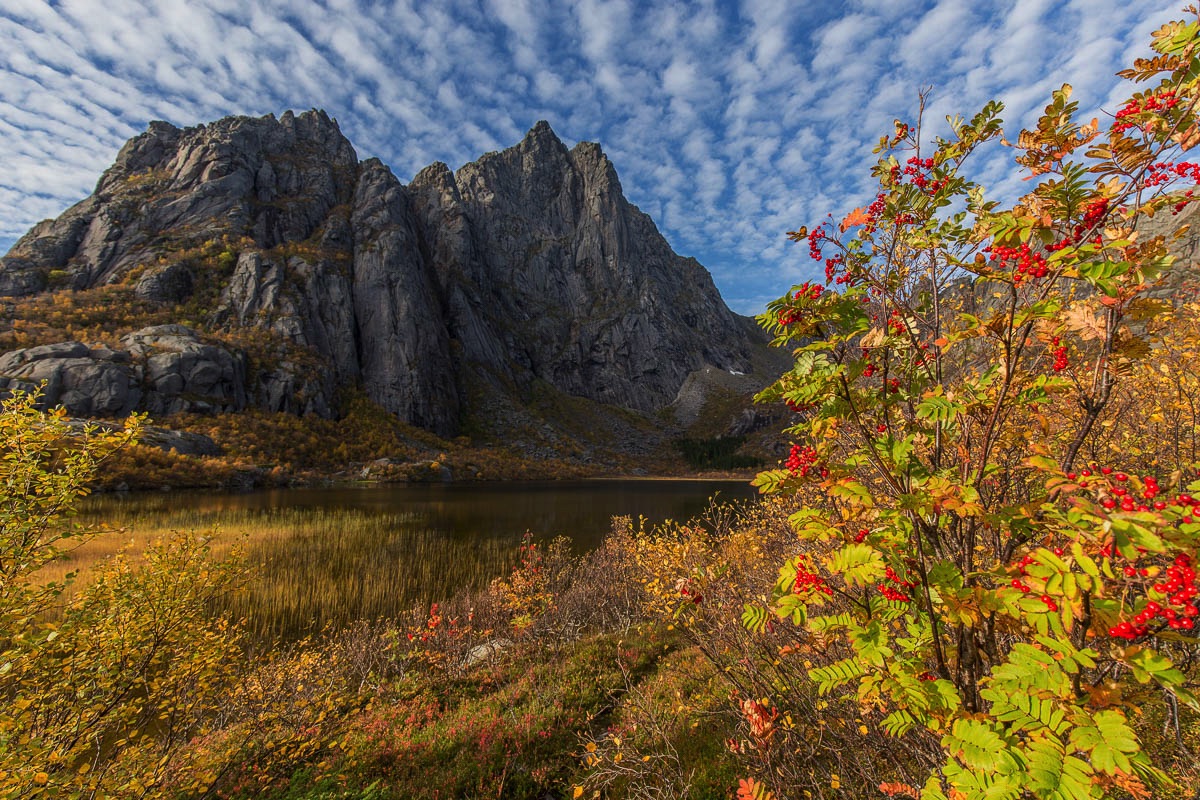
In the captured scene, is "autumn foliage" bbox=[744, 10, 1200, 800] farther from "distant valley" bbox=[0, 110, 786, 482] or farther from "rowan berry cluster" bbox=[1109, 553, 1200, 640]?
"distant valley" bbox=[0, 110, 786, 482]

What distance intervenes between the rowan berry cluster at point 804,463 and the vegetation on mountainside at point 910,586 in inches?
0.9

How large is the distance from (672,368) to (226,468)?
145 meters

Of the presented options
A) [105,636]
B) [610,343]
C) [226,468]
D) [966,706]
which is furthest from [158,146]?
[966,706]

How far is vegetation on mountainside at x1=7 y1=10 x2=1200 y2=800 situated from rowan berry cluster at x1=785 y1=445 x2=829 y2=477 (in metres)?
0.02

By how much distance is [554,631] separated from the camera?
12.2 m

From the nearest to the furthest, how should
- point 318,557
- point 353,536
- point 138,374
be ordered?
point 318,557, point 353,536, point 138,374

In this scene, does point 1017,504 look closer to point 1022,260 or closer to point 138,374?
point 1022,260

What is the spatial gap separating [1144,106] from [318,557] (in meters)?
27.5

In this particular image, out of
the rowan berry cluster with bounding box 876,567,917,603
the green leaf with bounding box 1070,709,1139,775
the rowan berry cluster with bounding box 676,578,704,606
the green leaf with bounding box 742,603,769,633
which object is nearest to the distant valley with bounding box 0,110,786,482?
the rowan berry cluster with bounding box 676,578,704,606

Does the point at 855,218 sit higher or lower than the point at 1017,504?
higher

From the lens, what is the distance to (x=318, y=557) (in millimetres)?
22141

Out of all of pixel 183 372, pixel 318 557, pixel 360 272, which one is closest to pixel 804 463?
pixel 318 557

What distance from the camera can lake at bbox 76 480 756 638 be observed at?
16375 mm

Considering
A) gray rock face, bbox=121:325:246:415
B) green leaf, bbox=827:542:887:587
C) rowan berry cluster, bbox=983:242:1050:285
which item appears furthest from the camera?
gray rock face, bbox=121:325:246:415
